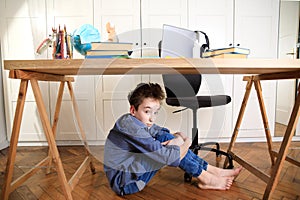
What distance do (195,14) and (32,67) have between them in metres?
1.56

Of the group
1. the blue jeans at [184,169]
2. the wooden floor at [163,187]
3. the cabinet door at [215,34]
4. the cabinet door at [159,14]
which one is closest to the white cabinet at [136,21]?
the cabinet door at [159,14]

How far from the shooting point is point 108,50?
815mm

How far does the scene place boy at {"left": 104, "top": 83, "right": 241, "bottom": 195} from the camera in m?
0.97

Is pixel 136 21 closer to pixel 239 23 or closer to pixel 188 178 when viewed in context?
pixel 239 23

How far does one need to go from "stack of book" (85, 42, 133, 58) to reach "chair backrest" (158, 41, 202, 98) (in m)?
0.89

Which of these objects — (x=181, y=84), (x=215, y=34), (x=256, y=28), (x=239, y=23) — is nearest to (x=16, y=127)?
(x=181, y=84)

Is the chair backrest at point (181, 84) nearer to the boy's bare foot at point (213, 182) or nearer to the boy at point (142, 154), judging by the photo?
the boy at point (142, 154)

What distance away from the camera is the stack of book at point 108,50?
0.81m

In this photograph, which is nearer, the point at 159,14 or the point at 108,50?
the point at 108,50

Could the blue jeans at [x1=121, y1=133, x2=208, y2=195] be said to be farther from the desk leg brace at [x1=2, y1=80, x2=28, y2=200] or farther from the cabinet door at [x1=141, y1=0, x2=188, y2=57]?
the cabinet door at [x1=141, y1=0, x2=188, y2=57]

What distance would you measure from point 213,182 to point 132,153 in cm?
45

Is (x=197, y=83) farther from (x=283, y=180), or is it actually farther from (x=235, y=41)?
(x=283, y=180)

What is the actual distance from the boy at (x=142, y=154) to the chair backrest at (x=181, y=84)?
0.59 m

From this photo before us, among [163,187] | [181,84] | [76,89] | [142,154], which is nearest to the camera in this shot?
[142,154]
